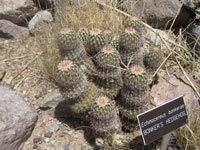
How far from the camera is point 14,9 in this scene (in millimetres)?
3414

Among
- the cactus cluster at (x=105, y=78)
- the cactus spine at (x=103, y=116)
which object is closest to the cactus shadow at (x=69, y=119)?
the cactus cluster at (x=105, y=78)

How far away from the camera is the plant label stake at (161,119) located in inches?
60.1

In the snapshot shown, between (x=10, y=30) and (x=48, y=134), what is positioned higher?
(x=10, y=30)

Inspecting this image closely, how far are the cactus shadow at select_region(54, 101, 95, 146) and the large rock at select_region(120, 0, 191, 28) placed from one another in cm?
164

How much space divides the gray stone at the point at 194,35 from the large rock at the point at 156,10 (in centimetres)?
28

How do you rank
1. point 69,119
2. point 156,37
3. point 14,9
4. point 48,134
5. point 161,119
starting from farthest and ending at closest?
point 14,9, point 156,37, point 69,119, point 48,134, point 161,119

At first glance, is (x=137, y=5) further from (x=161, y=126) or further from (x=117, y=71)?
(x=161, y=126)

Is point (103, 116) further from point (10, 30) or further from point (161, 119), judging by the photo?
point (10, 30)

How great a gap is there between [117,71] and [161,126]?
1.98 ft

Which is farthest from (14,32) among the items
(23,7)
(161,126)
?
(161,126)

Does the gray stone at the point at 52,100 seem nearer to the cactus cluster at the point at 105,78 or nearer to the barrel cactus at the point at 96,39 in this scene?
the cactus cluster at the point at 105,78

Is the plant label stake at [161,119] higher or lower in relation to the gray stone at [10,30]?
higher

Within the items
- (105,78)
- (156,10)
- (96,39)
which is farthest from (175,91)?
(156,10)

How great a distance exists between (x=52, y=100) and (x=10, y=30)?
1641 mm
